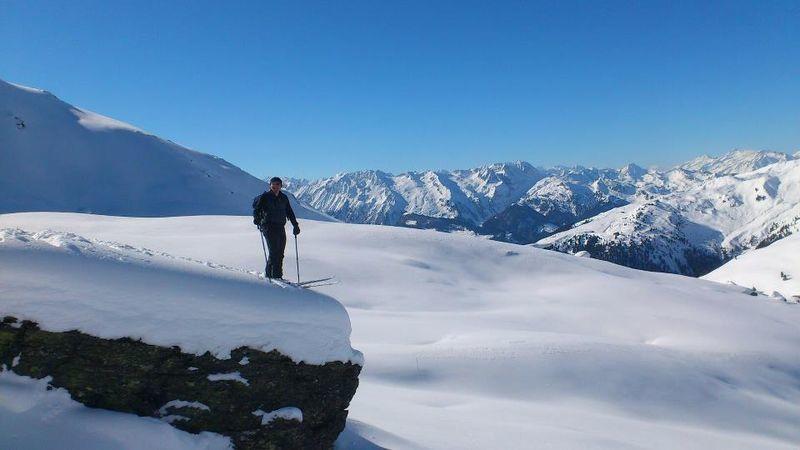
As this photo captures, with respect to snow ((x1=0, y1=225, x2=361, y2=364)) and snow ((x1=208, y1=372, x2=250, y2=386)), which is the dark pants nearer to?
snow ((x1=0, y1=225, x2=361, y2=364))

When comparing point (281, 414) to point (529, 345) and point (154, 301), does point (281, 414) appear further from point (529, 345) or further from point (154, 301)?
point (529, 345)

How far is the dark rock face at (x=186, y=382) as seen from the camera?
20.5 feet

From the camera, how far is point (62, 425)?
619cm

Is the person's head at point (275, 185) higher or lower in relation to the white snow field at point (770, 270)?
lower

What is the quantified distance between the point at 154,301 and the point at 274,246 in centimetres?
494

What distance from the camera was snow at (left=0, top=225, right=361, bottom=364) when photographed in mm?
6289

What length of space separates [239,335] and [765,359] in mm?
30364

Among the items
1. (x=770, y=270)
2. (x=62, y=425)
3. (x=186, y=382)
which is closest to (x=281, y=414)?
(x=186, y=382)

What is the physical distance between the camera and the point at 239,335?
7.39 metres

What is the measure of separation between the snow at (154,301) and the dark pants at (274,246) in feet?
9.54

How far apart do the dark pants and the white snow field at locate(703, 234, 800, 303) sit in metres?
136

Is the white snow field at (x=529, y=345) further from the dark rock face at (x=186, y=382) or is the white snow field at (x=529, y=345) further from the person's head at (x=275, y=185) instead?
the person's head at (x=275, y=185)

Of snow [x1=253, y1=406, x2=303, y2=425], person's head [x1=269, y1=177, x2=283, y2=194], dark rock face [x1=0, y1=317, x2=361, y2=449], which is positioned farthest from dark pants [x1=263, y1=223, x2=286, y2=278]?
snow [x1=253, y1=406, x2=303, y2=425]

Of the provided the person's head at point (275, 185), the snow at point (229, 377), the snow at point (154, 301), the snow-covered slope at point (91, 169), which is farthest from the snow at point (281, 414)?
the snow-covered slope at point (91, 169)
